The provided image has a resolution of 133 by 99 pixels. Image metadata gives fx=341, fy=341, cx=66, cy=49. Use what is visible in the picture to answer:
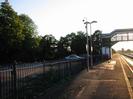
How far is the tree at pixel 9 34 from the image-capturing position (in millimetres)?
73375

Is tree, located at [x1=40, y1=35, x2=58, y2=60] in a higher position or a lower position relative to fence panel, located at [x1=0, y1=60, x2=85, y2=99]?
higher

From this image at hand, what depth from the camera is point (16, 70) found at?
1334 centimetres

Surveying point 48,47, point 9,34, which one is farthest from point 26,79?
point 48,47

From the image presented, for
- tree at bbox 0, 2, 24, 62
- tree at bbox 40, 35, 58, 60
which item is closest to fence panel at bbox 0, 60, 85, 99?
tree at bbox 0, 2, 24, 62

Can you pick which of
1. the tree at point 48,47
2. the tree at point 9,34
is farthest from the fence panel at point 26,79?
the tree at point 48,47

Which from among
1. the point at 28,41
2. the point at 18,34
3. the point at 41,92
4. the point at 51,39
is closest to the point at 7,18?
the point at 18,34

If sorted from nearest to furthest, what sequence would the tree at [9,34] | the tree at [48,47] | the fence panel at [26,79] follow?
the fence panel at [26,79] → the tree at [9,34] → the tree at [48,47]

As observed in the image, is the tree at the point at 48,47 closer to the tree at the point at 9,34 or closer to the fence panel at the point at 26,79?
the tree at the point at 9,34

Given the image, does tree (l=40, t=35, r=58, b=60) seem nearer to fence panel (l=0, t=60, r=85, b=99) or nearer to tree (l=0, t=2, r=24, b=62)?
tree (l=0, t=2, r=24, b=62)

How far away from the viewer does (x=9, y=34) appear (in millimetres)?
74188

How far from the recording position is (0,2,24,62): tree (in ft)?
241

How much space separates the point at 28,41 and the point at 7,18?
31.7 feet

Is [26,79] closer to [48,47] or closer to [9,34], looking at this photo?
[9,34]

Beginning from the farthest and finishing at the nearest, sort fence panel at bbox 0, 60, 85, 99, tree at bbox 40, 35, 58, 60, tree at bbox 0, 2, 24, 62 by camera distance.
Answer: tree at bbox 40, 35, 58, 60 → tree at bbox 0, 2, 24, 62 → fence panel at bbox 0, 60, 85, 99
